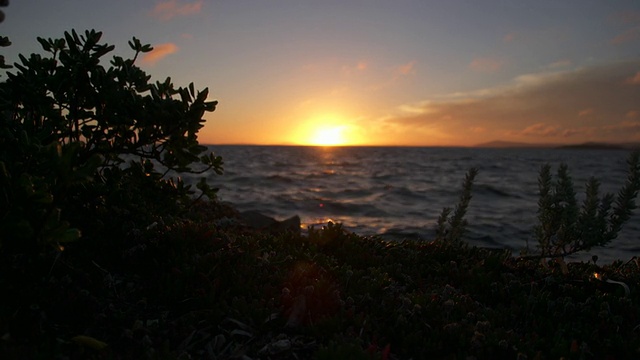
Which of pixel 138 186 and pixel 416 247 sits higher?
pixel 138 186

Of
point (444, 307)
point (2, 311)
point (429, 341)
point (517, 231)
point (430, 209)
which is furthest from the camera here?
point (430, 209)

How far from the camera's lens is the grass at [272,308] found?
3830 millimetres

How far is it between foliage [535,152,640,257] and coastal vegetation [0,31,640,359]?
40 mm

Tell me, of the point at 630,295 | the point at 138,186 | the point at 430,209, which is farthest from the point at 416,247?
the point at 430,209

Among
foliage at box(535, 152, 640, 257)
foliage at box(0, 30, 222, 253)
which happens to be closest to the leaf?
foliage at box(0, 30, 222, 253)

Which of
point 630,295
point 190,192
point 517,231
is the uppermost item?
point 190,192

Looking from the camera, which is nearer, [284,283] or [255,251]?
[284,283]

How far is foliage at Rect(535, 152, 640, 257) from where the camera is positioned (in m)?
7.05

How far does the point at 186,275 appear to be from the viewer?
4.71m

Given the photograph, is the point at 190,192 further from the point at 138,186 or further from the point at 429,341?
the point at 429,341

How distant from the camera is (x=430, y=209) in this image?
2684cm

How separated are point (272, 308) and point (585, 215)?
5.66 metres

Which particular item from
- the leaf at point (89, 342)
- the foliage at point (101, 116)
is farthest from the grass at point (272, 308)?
the foliage at point (101, 116)

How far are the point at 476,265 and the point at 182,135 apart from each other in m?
4.49
